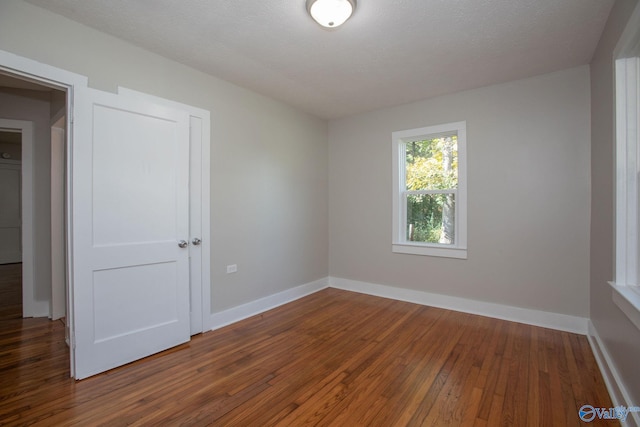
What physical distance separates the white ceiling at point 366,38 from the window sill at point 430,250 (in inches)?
78.0

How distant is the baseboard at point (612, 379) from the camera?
5.18 feet

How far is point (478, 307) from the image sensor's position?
11.2 ft

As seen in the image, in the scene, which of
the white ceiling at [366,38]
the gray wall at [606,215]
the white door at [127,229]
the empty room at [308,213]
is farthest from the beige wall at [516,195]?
the white door at [127,229]

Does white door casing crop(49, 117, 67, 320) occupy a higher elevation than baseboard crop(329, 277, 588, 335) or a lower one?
higher

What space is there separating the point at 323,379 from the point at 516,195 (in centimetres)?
283

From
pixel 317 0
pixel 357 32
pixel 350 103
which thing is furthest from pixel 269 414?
pixel 350 103

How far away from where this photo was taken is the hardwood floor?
1739 mm

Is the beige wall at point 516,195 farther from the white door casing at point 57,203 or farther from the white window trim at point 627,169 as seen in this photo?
the white door casing at point 57,203

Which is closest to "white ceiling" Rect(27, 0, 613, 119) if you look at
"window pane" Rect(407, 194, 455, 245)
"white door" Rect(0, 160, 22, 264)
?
"window pane" Rect(407, 194, 455, 245)

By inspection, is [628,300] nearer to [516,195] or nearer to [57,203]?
[516,195]

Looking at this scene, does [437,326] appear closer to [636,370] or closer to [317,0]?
[636,370]

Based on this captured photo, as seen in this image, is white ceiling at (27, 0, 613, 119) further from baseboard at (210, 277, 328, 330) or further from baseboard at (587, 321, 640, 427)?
baseboard at (210, 277, 328, 330)

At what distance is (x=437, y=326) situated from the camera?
3.07 m
